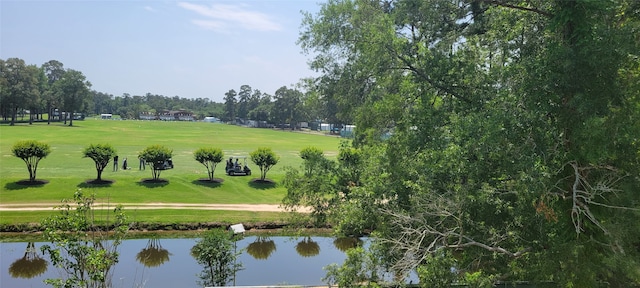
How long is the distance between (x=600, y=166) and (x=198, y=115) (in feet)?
561

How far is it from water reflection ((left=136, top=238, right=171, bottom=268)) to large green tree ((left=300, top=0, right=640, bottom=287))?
32.7 feet

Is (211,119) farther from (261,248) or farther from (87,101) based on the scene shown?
(261,248)

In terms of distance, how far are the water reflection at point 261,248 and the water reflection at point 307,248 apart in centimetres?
→ 113

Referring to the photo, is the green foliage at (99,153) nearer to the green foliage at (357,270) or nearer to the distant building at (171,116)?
the green foliage at (357,270)

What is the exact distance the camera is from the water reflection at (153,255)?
660 inches

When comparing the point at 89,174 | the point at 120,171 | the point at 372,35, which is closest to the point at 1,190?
the point at 89,174

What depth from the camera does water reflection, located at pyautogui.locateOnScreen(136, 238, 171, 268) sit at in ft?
55.0

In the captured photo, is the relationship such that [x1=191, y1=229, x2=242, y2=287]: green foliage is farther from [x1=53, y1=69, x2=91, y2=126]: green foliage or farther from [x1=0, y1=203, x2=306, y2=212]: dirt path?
[x1=53, y1=69, x2=91, y2=126]: green foliage

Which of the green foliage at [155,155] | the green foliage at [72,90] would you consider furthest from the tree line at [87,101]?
the green foliage at [155,155]

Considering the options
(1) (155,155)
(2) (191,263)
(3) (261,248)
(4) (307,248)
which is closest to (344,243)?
(4) (307,248)

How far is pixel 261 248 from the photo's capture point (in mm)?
19125

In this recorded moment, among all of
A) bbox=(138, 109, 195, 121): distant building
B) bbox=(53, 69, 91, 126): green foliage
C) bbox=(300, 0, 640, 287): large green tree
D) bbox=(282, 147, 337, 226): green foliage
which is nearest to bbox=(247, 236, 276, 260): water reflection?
bbox=(282, 147, 337, 226): green foliage

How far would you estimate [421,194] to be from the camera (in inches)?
340

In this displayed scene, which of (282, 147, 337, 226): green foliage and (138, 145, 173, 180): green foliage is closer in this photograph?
(282, 147, 337, 226): green foliage
